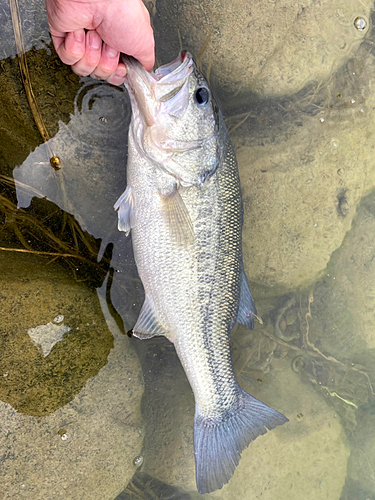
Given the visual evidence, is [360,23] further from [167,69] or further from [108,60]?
[108,60]

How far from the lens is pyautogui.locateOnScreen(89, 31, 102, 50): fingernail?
5.68 ft

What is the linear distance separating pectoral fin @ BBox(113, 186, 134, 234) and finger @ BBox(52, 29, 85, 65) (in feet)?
2.51

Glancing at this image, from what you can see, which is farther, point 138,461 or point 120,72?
point 138,461

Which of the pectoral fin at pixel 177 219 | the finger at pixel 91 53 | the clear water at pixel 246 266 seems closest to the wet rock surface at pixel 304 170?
the clear water at pixel 246 266

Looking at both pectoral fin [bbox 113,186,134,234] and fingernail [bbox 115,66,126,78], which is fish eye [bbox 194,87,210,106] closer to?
fingernail [bbox 115,66,126,78]

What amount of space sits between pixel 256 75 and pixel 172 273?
1.65 meters

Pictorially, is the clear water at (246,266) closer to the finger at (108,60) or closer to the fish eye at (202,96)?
the finger at (108,60)

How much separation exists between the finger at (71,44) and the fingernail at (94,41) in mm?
42

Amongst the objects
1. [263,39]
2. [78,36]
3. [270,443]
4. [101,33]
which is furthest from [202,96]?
[270,443]

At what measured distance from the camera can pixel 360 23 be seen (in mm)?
2562

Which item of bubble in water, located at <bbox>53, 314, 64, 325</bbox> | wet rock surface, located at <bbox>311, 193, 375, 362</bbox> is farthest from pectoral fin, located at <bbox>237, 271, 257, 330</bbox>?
bubble in water, located at <bbox>53, 314, 64, 325</bbox>

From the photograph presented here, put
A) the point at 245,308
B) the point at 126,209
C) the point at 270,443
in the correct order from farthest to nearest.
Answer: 1. the point at 270,443
2. the point at 245,308
3. the point at 126,209

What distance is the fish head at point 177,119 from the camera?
1794 mm

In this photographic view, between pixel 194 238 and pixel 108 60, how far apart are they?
1109mm
